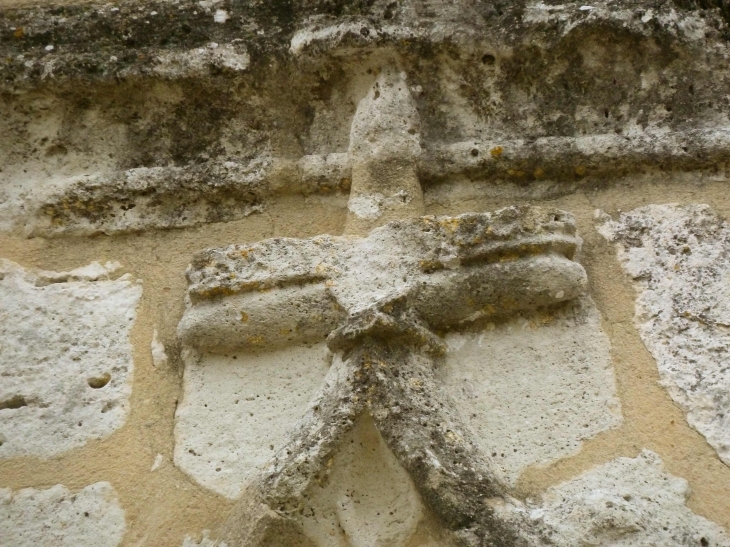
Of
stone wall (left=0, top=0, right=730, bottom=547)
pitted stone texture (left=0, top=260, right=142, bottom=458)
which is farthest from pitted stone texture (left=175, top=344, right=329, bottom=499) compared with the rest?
pitted stone texture (left=0, top=260, right=142, bottom=458)

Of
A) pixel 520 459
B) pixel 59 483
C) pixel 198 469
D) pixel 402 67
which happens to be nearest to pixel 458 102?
pixel 402 67

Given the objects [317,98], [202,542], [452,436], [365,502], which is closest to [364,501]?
[365,502]

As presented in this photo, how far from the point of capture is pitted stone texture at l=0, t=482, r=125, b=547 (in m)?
1.90

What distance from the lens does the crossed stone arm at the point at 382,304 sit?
181 cm

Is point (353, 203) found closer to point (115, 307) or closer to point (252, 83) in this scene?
point (252, 83)

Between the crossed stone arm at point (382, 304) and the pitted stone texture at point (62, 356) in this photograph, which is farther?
the pitted stone texture at point (62, 356)

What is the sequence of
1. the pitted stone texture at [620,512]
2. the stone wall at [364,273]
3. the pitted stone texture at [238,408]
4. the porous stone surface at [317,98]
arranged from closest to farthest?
1. the pitted stone texture at [620,512]
2. the stone wall at [364,273]
3. the pitted stone texture at [238,408]
4. the porous stone surface at [317,98]

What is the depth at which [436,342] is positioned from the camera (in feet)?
6.41

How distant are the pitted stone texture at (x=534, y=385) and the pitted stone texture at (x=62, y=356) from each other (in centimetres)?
72

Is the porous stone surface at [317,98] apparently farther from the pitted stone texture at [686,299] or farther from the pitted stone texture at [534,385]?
the pitted stone texture at [534,385]

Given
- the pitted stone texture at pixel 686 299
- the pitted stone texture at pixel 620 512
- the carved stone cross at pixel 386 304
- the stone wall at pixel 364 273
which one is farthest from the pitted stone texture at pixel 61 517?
the pitted stone texture at pixel 686 299

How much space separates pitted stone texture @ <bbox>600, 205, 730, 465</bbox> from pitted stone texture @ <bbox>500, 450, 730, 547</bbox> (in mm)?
136

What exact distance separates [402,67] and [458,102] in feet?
0.52

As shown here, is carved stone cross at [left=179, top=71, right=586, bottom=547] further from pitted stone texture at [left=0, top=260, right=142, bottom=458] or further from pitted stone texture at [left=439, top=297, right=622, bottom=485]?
pitted stone texture at [left=0, top=260, right=142, bottom=458]
